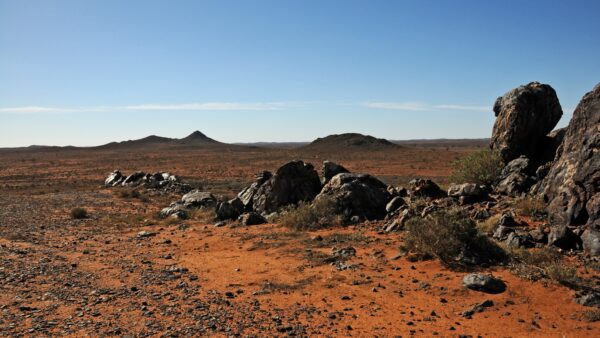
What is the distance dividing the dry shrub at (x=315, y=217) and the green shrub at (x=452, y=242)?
4.98m

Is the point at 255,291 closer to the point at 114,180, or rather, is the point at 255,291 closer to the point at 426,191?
the point at 426,191

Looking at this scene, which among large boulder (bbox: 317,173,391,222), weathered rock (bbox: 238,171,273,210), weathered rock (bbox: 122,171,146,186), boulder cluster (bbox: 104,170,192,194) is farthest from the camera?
weathered rock (bbox: 122,171,146,186)

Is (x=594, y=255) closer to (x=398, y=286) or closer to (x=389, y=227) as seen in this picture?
(x=398, y=286)

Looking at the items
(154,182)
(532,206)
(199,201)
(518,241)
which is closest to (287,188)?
(199,201)

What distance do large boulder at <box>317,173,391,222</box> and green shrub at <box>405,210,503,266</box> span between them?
189 inches

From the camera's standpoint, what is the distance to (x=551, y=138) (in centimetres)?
1770

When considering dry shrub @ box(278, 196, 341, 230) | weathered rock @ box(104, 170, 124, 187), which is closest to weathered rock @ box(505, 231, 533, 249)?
dry shrub @ box(278, 196, 341, 230)

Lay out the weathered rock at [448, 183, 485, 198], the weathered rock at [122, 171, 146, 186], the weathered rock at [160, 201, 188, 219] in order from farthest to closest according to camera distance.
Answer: the weathered rock at [122, 171, 146, 186], the weathered rock at [160, 201, 188, 219], the weathered rock at [448, 183, 485, 198]

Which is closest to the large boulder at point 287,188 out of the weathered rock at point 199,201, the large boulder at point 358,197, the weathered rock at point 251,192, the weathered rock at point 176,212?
the weathered rock at point 251,192

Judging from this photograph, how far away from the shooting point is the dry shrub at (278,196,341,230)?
15.6 meters

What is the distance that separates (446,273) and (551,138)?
11089 millimetres

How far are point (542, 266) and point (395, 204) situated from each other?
6.71 m

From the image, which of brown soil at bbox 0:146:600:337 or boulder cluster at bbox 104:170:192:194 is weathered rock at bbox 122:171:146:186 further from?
brown soil at bbox 0:146:600:337

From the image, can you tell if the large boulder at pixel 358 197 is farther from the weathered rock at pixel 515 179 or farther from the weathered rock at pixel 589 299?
the weathered rock at pixel 589 299
